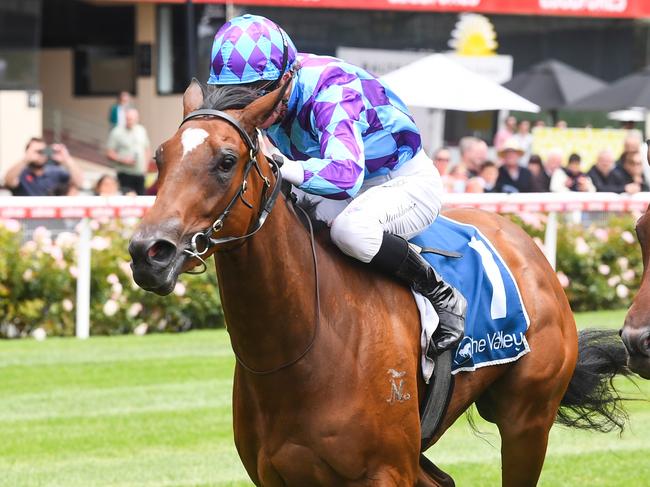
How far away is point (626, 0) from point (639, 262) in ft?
49.9

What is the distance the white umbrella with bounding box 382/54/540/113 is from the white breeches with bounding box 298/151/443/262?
938 cm

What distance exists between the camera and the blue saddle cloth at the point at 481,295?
4773 millimetres

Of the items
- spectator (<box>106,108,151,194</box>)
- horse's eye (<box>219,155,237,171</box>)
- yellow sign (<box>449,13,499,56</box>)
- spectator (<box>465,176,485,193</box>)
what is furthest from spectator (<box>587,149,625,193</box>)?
horse's eye (<box>219,155,237,171</box>)

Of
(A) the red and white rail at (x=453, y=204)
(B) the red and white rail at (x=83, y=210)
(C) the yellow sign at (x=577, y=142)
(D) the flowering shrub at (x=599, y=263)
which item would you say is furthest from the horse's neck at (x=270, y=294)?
(C) the yellow sign at (x=577, y=142)

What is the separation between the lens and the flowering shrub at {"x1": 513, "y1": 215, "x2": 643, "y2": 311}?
11789 millimetres

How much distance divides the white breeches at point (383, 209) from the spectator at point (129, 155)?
1043 cm

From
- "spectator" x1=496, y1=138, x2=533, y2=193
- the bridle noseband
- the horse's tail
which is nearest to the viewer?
the bridle noseband

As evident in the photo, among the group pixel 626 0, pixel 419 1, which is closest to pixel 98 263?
pixel 419 1

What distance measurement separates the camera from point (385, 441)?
4.10 m

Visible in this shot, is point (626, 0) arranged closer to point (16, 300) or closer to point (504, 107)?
point (504, 107)

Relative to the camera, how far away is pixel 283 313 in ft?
13.4

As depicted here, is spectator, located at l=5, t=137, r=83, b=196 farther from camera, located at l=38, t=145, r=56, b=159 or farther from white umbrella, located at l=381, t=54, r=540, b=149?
white umbrella, located at l=381, t=54, r=540, b=149

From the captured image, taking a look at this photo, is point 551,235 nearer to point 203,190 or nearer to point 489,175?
point 489,175

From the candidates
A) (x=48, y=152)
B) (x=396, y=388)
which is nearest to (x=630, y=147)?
(x=48, y=152)
